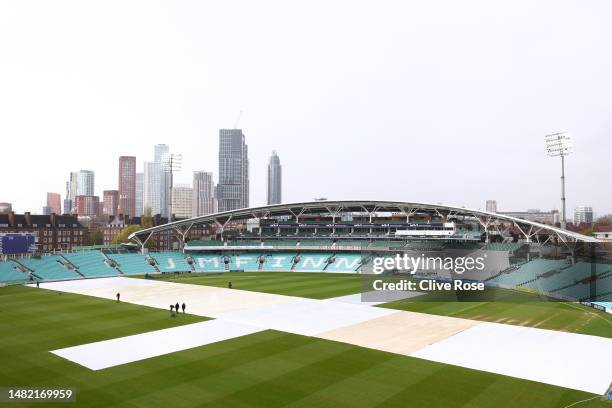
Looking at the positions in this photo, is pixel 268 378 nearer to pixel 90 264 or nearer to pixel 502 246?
pixel 90 264

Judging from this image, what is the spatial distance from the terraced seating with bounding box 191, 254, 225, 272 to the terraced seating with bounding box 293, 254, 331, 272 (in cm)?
1408

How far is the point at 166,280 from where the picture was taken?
62000mm

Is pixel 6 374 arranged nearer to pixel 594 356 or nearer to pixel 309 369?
pixel 309 369

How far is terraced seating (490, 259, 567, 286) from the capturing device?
1998 inches

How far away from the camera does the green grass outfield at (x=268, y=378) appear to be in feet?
60.1

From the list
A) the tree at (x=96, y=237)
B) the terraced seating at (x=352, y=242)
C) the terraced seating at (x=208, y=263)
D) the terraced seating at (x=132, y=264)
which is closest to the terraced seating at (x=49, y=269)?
the terraced seating at (x=132, y=264)

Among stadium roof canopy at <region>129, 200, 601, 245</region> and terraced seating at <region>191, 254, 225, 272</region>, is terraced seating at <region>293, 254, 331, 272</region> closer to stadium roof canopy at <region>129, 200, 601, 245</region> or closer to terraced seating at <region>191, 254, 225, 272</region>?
stadium roof canopy at <region>129, 200, 601, 245</region>

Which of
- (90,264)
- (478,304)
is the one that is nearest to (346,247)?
(478,304)

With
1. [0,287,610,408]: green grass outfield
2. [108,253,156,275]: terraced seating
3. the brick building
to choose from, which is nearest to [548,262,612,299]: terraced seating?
[0,287,610,408]: green grass outfield

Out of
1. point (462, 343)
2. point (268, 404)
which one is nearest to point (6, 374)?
point (268, 404)

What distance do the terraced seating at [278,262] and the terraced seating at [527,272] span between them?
36.1m

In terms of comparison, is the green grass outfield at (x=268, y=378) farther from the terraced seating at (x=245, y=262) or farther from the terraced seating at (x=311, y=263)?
the terraced seating at (x=245, y=262)

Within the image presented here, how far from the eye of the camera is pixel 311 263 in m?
77.6

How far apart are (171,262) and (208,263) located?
260 inches
